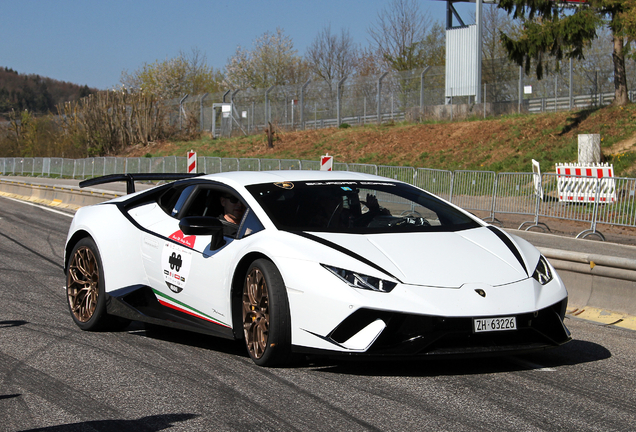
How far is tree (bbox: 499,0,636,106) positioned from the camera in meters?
28.4

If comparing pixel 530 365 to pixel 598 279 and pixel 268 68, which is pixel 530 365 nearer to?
pixel 598 279

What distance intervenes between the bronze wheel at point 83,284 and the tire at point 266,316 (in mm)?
2049

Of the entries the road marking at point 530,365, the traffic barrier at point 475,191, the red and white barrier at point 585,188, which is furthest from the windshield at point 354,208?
the traffic barrier at point 475,191

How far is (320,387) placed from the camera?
4.57 metres

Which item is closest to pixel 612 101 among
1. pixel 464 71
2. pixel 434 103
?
pixel 464 71

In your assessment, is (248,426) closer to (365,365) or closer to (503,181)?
(365,365)

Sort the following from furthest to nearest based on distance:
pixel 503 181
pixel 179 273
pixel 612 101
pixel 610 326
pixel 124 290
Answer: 1. pixel 612 101
2. pixel 503 181
3. pixel 610 326
4. pixel 124 290
5. pixel 179 273

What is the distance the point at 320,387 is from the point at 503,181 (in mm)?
14813

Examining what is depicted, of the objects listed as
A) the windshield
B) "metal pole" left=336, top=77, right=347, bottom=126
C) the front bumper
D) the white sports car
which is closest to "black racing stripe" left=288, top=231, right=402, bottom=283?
the white sports car

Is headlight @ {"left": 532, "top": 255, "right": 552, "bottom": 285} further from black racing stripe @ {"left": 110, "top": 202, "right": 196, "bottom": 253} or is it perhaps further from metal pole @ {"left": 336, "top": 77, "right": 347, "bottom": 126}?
metal pole @ {"left": 336, "top": 77, "right": 347, "bottom": 126}

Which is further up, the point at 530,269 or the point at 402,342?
the point at 530,269

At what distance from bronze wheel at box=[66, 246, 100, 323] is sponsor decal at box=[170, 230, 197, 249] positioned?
1073 mm

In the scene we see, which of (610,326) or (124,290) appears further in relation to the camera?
(610,326)

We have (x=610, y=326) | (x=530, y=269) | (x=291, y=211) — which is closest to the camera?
(x=530, y=269)
